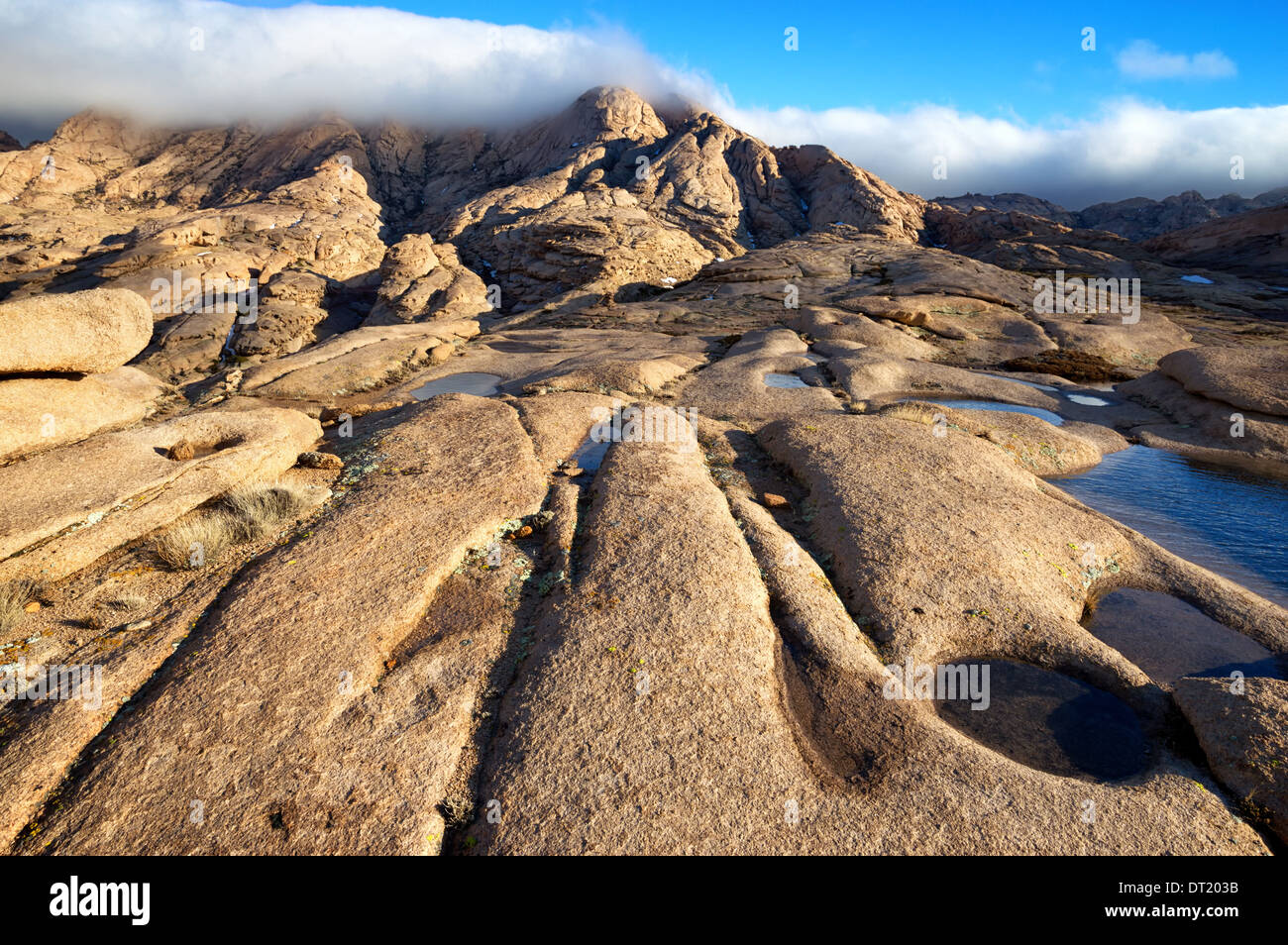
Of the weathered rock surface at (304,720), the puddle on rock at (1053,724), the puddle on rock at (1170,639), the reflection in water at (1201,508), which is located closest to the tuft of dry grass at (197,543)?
the weathered rock surface at (304,720)

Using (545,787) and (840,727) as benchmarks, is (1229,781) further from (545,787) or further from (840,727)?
(545,787)

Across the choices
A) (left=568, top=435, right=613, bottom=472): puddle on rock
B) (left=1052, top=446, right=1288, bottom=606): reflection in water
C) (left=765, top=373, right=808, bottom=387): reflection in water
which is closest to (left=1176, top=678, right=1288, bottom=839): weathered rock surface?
(left=1052, top=446, right=1288, bottom=606): reflection in water

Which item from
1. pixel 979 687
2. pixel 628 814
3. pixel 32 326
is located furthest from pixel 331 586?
pixel 32 326

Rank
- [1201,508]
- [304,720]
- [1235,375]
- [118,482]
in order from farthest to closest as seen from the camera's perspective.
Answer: [1235,375] → [1201,508] → [118,482] → [304,720]

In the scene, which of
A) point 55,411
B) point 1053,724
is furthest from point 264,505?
point 1053,724

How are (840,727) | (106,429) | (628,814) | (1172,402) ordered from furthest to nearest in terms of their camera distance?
1. (1172,402)
2. (106,429)
3. (840,727)
4. (628,814)
